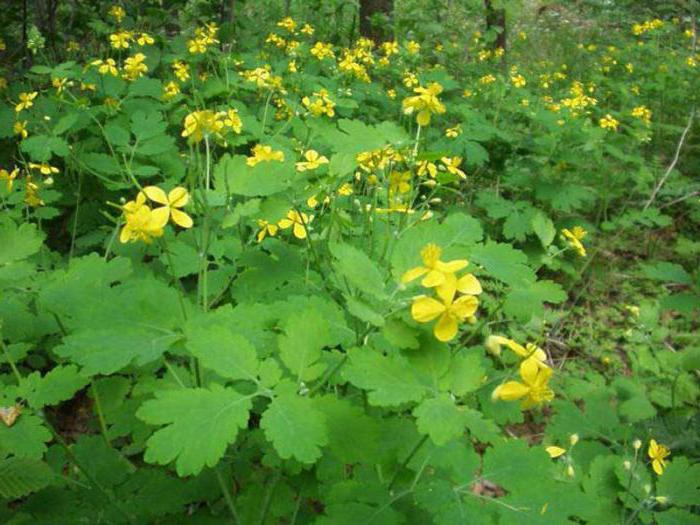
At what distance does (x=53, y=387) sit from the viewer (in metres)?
1.46

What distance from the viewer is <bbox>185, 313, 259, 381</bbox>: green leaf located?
3.56 feet

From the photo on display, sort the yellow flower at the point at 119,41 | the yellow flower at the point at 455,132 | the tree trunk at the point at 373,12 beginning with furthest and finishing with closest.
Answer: the tree trunk at the point at 373,12
the yellow flower at the point at 119,41
the yellow flower at the point at 455,132

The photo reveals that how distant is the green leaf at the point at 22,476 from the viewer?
49.5 inches

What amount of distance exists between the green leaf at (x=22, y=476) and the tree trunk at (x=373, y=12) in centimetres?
593

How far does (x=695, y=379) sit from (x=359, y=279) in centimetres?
247

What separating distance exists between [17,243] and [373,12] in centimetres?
565

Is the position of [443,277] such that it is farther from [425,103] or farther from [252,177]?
[425,103]

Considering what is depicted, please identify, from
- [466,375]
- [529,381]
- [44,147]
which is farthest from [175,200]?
[44,147]

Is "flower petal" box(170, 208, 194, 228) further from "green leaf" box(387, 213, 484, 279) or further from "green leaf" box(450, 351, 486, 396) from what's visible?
"green leaf" box(450, 351, 486, 396)

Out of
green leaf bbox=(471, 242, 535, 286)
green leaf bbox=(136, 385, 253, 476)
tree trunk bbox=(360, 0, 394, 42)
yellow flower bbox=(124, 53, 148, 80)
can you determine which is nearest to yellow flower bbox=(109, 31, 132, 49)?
yellow flower bbox=(124, 53, 148, 80)

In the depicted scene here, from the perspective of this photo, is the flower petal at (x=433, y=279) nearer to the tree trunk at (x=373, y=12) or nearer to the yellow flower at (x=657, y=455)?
the yellow flower at (x=657, y=455)

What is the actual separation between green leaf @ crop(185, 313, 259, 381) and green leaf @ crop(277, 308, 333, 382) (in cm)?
8

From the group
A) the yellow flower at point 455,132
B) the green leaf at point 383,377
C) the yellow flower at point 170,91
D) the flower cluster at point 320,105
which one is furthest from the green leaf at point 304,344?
the yellow flower at point 455,132

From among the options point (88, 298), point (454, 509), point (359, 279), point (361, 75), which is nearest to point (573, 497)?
point (454, 509)
